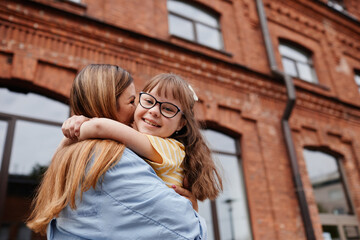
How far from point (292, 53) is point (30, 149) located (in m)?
8.04

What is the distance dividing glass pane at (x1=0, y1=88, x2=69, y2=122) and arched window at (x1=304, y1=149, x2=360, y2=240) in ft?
20.1

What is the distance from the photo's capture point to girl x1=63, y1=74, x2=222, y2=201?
132cm

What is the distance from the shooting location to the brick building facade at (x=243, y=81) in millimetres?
4648

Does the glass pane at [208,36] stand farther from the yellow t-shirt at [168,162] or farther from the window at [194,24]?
the yellow t-shirt at [168,162]

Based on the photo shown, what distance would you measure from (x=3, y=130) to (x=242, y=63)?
5.59 meters

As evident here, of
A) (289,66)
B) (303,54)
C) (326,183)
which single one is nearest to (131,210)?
(326,183)

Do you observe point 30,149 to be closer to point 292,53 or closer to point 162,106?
point 162,106

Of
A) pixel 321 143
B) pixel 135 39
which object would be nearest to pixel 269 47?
pixel 321 143

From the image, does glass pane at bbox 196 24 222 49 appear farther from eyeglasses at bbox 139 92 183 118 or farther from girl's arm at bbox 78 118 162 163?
girl's arm at bbox 78 118 162 163

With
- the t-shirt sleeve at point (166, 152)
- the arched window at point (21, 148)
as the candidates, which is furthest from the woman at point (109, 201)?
the arched window at point (21, 148)

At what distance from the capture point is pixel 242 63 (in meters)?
7.41

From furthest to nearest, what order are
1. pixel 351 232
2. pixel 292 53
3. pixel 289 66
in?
pixel 292 53
pixel 289 66
pixel 351 232

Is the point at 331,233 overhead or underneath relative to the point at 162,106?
underneath

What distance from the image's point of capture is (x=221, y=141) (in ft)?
21.5
